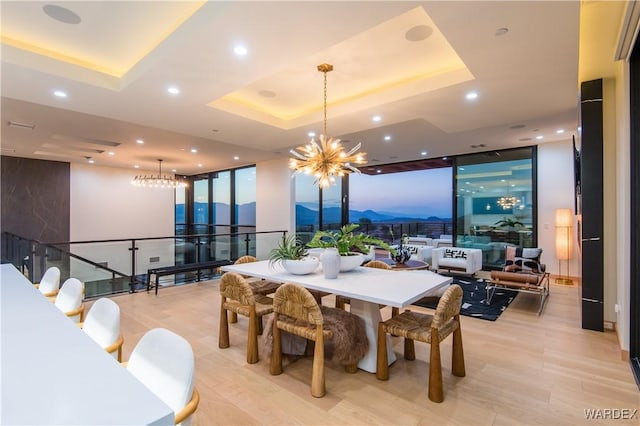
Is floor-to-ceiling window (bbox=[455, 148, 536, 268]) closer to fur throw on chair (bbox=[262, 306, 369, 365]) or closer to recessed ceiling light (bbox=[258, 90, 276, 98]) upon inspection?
recessed ceiling light (bbox=[258, 90, 276, 98])

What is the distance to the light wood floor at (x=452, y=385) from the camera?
223cm

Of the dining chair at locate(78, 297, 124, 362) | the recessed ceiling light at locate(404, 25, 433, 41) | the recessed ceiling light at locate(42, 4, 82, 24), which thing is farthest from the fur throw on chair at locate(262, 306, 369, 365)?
the recessed ceiling light at locate(42, 4, 82, 24)

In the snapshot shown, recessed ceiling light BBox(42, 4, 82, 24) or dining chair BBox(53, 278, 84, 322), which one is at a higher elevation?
recessed ceiling light BBox(42, 4, 82, 24)

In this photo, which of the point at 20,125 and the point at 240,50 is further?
the point at 20,125

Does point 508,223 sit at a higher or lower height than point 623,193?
lower

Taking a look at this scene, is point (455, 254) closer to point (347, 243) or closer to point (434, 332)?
point (347, 243)

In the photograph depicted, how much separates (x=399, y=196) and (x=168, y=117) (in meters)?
8.90

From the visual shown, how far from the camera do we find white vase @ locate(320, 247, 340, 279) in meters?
3.03

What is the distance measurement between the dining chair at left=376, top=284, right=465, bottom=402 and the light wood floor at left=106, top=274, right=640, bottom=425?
102 mm

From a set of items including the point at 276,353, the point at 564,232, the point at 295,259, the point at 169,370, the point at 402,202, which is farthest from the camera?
the point at 402,202

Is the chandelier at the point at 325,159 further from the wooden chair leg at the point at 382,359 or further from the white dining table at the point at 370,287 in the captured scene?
the wooden chair leg at the point at 382,359

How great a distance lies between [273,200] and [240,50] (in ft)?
20.0

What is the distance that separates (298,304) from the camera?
2.56 meters

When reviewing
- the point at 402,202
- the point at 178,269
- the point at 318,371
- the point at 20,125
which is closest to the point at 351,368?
the point at 318,371
